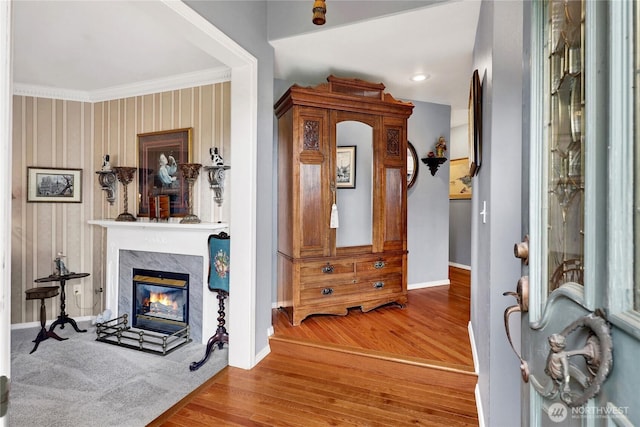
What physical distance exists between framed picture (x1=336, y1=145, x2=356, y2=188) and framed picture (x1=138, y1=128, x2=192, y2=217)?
62.7 inches

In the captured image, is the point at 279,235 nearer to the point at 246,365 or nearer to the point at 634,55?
the point at 246,365

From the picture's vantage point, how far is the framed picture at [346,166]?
323cm

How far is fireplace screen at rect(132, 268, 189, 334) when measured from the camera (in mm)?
3303

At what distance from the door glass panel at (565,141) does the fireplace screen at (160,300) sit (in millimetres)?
3238

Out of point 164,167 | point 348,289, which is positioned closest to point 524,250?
point 348,289

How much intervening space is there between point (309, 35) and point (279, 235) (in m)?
1.98

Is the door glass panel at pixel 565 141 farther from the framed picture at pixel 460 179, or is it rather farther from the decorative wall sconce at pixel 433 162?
the framed picture at pixel 460 179

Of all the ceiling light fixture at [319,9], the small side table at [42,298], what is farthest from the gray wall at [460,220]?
the small side table at [42,298]

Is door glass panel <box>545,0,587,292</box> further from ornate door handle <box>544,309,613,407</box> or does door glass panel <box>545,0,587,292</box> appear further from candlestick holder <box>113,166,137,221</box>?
candlestick holder <box>113,166,137,221</box>

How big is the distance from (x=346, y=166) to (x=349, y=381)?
200 centimetres

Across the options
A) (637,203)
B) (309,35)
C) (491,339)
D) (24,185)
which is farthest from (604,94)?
(24,185)

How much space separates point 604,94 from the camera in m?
0.54

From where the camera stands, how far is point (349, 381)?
84.7 inches

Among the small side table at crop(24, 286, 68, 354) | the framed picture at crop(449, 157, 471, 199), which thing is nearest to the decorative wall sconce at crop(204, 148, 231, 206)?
the small side table at crop(24, 286, 68, 354)
